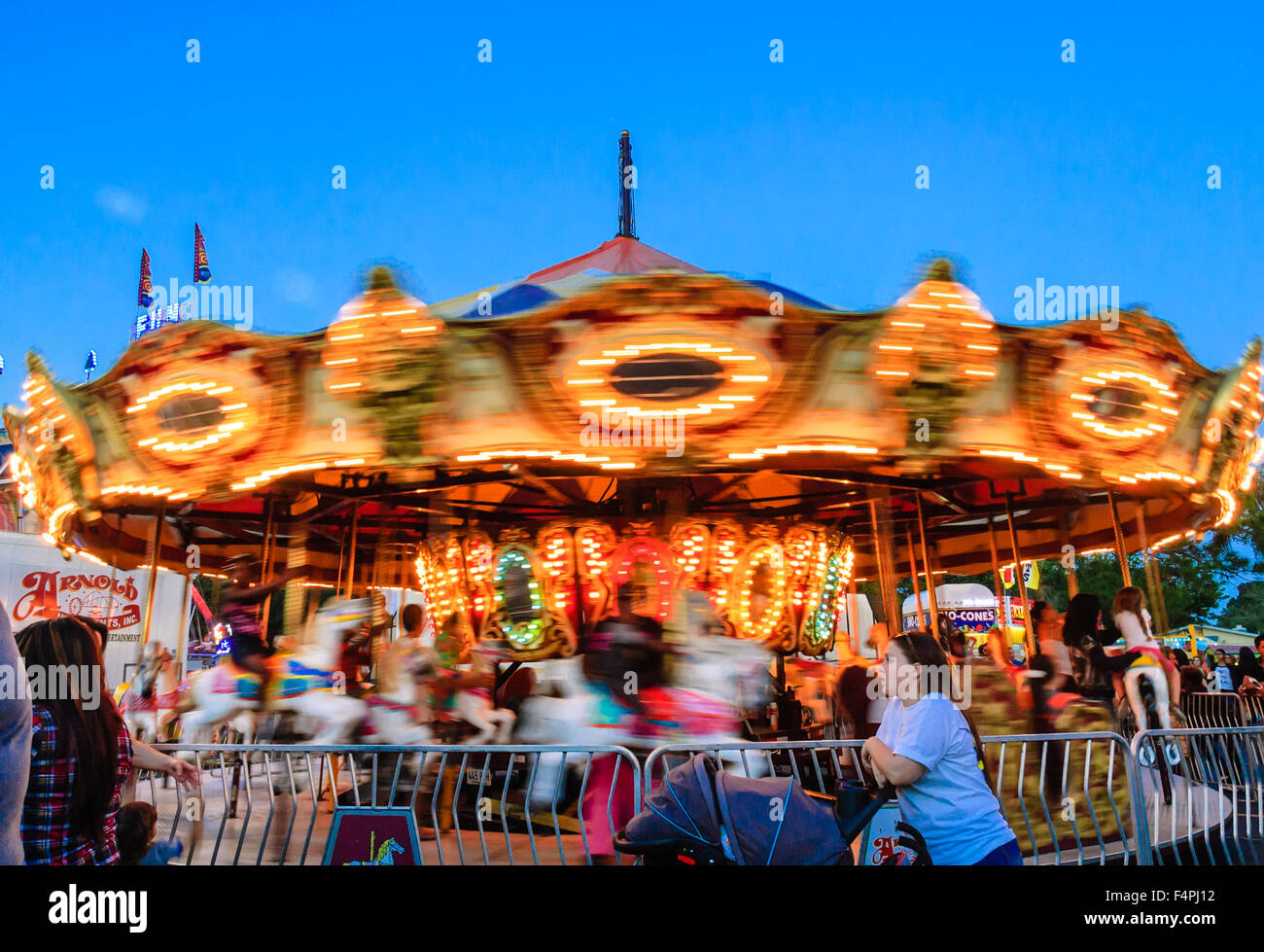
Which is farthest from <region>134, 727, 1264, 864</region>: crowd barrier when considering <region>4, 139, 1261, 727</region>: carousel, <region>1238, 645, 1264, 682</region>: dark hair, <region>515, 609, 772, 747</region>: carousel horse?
<region>1238, 645, 1264, 682</region>: dark hair

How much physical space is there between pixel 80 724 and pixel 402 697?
9.21ft

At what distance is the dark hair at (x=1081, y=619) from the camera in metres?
6.56

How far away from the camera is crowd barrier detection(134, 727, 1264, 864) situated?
370 cm

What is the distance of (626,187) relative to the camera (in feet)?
30.0

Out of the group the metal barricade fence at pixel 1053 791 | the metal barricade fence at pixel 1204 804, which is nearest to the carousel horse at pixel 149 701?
the metal barricade fence at pixel 1053 791

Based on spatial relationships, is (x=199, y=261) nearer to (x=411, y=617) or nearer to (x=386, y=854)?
(x=411, y=617)

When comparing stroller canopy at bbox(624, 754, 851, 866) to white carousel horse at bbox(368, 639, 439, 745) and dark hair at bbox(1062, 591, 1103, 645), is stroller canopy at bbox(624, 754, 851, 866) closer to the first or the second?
white carousel horse at bbox(368, 639, 439, 745)

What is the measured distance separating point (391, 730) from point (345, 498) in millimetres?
2433

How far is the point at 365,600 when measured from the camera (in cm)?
555

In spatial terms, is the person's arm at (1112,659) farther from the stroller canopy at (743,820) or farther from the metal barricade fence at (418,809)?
the stroller canopy at (743,820)

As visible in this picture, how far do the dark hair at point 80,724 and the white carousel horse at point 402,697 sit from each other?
103 inches
